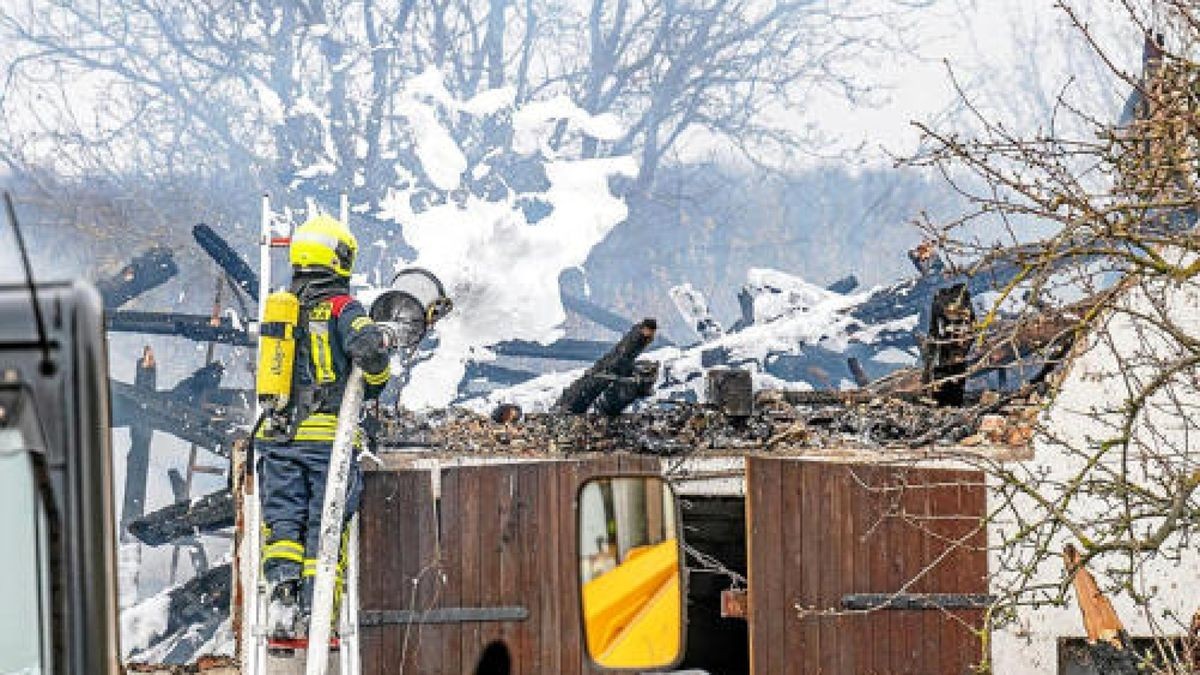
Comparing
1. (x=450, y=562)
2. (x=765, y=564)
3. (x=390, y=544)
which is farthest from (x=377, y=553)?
(x=765, y=564)

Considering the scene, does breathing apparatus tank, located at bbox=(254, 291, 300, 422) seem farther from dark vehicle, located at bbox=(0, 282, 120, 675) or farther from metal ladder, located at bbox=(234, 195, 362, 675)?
dark vehicle, located at bbox=(0, 282, 120, 675)

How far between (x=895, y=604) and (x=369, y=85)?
63.7 ft

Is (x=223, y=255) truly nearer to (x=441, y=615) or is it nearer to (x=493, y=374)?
(x=493, y=374)

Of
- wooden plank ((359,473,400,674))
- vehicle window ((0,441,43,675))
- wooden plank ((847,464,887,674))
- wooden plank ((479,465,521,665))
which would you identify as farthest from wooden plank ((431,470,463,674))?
vehicle window ((0,441,43,675))

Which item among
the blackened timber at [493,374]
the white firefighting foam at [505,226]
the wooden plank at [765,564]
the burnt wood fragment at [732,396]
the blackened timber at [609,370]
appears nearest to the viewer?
the wooden plank at [765,564]

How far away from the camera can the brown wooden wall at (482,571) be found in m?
8.80

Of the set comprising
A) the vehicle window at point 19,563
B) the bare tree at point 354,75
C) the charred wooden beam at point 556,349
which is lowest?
the vehicle window at point 19,563

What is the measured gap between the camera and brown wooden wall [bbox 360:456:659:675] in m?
8.80

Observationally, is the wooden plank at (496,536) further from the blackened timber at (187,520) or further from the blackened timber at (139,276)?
the blackened timber at (139,276)

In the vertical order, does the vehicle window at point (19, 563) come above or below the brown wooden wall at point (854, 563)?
above

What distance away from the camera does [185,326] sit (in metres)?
16.7

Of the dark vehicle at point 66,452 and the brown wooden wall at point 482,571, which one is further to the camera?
the brown wooden wall at point 482,571

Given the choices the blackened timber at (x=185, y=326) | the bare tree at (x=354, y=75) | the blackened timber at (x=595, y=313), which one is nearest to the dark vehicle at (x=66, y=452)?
the blackened timber at (x=185, y=326)

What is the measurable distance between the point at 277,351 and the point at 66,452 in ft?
19.6
